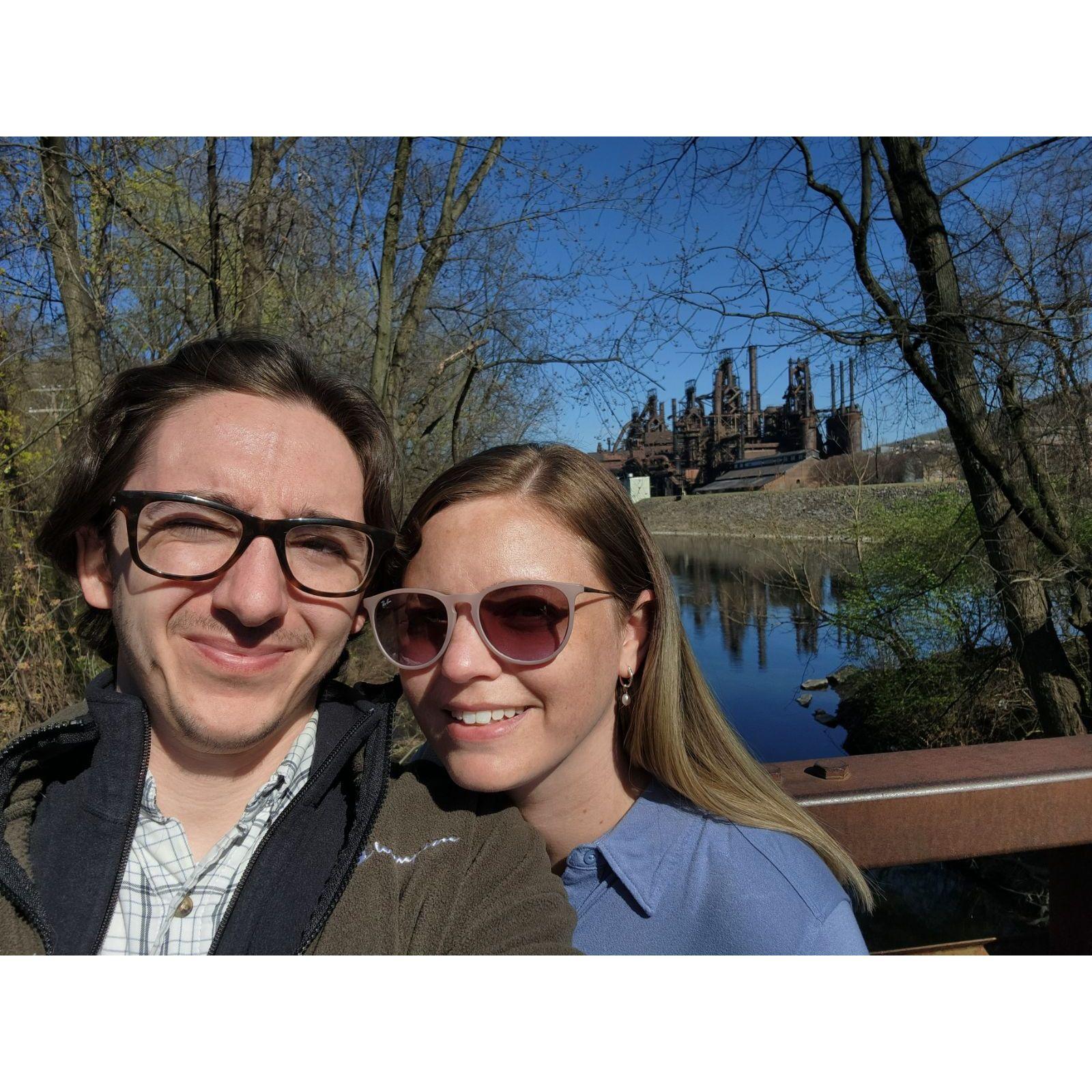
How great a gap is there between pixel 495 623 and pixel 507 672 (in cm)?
9

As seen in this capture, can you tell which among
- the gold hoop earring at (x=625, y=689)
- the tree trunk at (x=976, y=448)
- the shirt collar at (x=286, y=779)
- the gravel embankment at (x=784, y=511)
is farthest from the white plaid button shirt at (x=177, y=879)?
the gravel embankment at (x=784, y=511)

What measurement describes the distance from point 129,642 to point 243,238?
356 centimetres

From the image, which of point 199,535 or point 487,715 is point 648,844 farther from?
point 199,535

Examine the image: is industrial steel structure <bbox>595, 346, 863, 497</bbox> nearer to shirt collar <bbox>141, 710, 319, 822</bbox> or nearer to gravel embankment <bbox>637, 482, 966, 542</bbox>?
gravel embankment <bbox>637, 482, 966, 542</bbox>

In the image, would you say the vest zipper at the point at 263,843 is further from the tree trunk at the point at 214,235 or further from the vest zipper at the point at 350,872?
the tree trunk at the point at 214,235

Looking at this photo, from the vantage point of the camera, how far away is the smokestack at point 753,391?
462 centimetres

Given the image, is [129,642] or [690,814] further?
[690,814]

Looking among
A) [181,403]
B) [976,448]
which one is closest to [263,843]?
[181,403]

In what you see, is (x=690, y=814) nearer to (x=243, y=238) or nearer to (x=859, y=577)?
(x=243, y=238)

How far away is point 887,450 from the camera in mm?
4895

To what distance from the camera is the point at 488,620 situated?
1276mm

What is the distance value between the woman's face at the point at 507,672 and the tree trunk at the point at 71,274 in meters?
3.40

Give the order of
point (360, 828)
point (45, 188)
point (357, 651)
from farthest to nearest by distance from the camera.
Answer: point (357, 651) → point (45, 188) → point (360, 828)

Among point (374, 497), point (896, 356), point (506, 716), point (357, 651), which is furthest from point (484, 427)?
point (506, 716)
